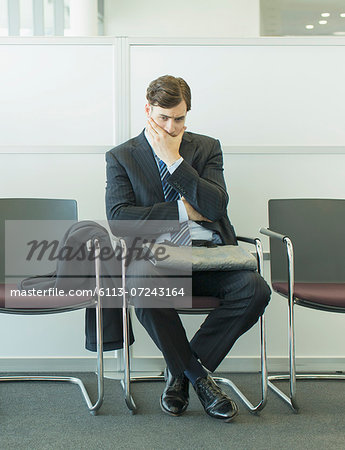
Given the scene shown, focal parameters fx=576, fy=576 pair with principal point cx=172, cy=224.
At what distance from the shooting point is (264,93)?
284 centimetres

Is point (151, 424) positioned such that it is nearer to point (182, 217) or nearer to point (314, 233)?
point (182, 217)

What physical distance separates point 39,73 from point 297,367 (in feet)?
6.33

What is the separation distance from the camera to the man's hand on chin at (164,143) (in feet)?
7.77

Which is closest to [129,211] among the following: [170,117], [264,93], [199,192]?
[199,192]

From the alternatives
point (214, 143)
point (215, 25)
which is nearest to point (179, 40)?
point (214, 143)

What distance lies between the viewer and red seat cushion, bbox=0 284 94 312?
214 cm

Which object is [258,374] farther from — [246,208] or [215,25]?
[215,25]

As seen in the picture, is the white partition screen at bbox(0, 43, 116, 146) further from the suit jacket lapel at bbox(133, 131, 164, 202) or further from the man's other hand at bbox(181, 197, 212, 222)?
the man's other hand at bbox(181, 197, 212, 222)

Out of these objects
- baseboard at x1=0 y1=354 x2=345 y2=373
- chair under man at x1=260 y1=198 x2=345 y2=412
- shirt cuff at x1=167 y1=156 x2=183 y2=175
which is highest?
shirt cuff at x1=167 y1=156 x2=183 y2=175

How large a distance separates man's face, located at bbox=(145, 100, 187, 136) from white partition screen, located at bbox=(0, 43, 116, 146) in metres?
0.47

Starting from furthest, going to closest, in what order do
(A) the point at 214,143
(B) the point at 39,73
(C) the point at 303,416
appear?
(B) the point at 39,73, (A) the point at 214,143, (C) the point at 303,416

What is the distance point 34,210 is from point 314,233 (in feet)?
4.21

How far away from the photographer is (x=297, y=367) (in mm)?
2883

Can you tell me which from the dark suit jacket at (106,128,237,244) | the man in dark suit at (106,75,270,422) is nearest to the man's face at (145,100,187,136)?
the man in dark suit at (106,75,270,422)
